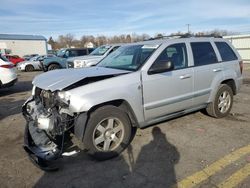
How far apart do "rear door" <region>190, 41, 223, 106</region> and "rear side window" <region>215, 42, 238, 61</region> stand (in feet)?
0.79

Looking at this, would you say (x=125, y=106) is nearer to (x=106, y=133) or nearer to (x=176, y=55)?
(x=106, y=133)

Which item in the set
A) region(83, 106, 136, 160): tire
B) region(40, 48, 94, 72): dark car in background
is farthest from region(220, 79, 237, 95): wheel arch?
region(40, 48, 94, 72): dark car in background

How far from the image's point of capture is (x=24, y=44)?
5431 centimetres

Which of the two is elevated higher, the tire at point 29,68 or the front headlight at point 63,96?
the front headlight at point 63,96

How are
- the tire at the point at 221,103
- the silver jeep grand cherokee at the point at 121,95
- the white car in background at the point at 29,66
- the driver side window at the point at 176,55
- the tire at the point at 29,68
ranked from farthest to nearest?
the tire at the point at 29,68
the white car in background at the point at 29,66
the tire at the point at 221,103
the driver side window at the point at 176,55
the silver jeep grand cherokee at the point at 121,95

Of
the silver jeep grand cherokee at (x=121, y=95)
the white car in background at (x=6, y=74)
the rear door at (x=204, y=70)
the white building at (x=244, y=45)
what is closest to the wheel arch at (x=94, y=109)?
the silver jeep grand cherokee at (x=121, y=95)

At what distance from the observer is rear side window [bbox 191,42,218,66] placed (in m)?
5.11

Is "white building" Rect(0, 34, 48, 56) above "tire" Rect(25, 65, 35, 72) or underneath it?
above

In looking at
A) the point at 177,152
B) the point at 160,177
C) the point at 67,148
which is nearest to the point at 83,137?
the point at 67,148

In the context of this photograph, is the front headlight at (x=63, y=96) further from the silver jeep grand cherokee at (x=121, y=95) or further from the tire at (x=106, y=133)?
the tire at (x=106, y=133)

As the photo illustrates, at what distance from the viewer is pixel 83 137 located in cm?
369

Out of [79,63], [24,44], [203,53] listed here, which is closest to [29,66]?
[79,63]

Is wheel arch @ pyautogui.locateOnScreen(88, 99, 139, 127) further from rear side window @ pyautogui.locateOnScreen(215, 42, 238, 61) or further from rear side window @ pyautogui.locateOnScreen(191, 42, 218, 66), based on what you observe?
rear side window @ pyautogui.locateOnScreen(215, 42, 238, 61)

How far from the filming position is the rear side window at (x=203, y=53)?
201 inches
